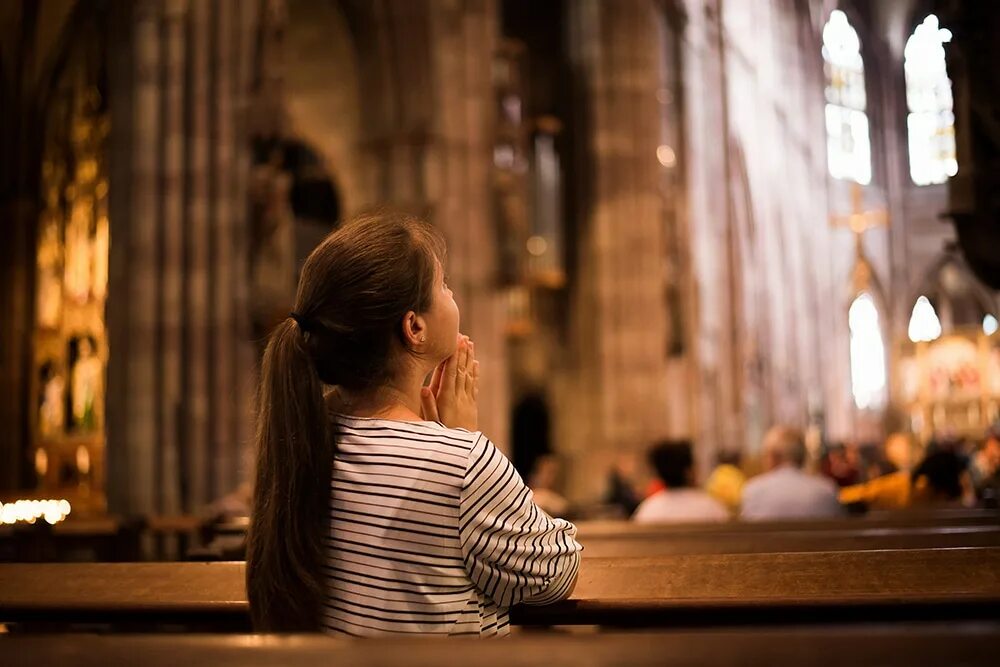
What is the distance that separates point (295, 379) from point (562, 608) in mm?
588

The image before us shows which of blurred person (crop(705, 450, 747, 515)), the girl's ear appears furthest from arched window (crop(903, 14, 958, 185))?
the girl's ear

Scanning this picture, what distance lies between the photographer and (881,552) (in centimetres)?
227

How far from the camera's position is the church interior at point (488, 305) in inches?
87.4

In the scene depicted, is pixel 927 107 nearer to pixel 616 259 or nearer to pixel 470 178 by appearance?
pixel 616 259

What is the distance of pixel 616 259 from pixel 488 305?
3.97m

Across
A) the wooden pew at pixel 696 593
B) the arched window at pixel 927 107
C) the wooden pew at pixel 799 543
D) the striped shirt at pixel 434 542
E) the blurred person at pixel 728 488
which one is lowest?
the blurred person at pixel 728 488

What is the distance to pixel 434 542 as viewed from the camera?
1.94 m

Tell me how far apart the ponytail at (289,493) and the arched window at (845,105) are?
1342 inches

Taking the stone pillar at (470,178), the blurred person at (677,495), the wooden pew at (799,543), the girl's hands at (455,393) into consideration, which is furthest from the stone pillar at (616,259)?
the girl's hands at (455,393)

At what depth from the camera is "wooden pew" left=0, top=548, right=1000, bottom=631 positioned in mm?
2078

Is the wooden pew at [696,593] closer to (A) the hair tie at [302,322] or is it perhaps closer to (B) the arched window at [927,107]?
(A) the hair tie at [302,322]

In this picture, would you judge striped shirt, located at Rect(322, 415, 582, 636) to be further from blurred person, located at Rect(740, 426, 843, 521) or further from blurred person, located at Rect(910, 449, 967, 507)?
blurred person, located at Rect(910, 449, 967, 507)

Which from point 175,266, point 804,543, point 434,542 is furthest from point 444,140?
point 434,542

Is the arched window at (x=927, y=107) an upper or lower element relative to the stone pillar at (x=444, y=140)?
upper
